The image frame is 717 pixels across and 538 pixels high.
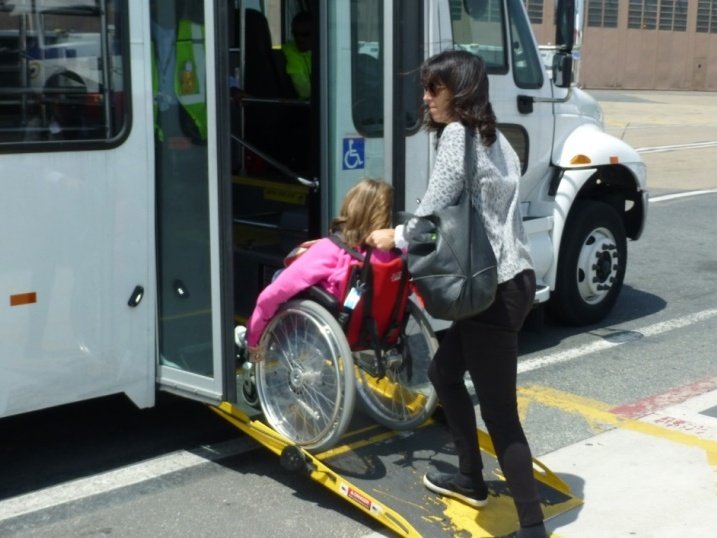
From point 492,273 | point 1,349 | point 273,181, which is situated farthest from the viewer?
point 273,181

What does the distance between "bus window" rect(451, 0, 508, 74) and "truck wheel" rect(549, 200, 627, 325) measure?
1.28 meters

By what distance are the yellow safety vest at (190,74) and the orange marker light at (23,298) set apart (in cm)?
86

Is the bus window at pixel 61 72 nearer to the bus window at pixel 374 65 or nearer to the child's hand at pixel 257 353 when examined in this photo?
the child's hand at pixel 257 353

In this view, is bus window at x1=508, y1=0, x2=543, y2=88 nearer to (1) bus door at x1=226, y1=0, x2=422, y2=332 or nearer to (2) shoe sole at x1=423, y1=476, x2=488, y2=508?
(1) bus door at x1=226, y1=0, x2=422, y2=332

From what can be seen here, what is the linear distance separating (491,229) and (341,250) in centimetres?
81

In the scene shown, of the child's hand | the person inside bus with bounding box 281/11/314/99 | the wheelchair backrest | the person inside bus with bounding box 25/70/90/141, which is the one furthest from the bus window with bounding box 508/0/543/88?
the person inside bus with bounding box 25/70/90/141

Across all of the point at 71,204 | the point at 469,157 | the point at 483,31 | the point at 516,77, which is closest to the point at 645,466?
the point at 469,157

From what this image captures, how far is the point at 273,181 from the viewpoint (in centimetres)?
657

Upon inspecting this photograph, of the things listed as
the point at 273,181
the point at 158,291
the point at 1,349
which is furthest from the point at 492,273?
the point at 273,181

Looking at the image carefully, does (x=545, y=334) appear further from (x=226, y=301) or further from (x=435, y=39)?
(x=226, y=301)

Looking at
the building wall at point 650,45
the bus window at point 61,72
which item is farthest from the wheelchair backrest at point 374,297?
the building wall at point 650,45

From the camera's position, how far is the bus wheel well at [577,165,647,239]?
7289mm

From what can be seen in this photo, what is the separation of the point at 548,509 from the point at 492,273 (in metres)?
1.16

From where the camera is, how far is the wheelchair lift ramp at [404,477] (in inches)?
166
